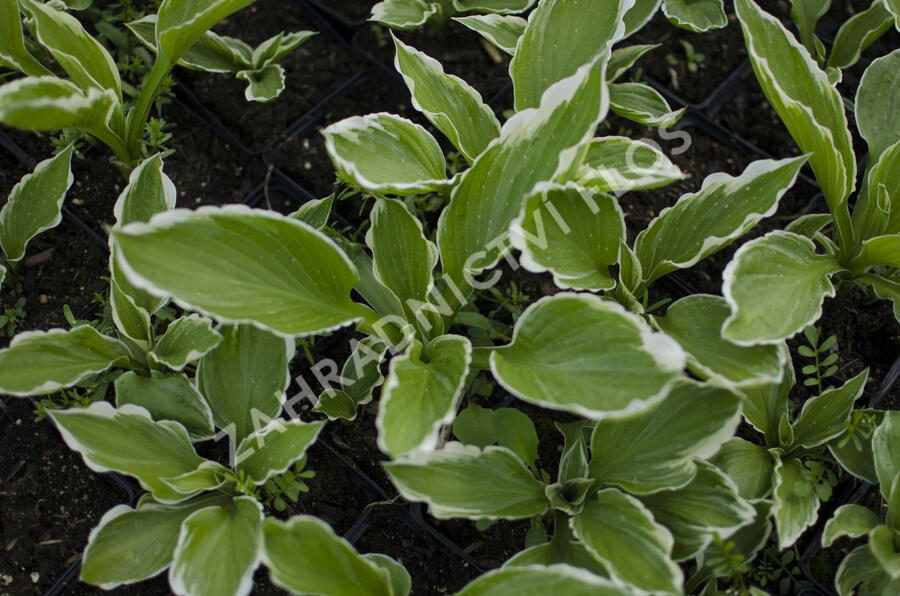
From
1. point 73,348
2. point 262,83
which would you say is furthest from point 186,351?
point 262,83

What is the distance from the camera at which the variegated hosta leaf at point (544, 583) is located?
3.02 feet

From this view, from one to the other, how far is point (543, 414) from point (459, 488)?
1.27 ft

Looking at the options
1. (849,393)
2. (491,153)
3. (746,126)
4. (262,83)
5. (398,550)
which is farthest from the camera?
(746,126)

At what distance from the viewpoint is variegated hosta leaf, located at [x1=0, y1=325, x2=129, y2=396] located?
45.4 inches

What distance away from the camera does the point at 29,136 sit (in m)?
1.68

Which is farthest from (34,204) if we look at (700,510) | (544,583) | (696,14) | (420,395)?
(696,14)

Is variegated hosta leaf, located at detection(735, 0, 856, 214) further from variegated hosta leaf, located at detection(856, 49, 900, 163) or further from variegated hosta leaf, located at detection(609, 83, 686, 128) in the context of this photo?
variegated hosta leaf, located at detection(609, 83, 686, 128)

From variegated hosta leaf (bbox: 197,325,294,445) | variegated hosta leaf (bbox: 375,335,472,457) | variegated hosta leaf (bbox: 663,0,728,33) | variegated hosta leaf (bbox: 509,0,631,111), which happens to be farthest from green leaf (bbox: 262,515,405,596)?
variegated hosta leaf (bbox: 663,0,728,33)

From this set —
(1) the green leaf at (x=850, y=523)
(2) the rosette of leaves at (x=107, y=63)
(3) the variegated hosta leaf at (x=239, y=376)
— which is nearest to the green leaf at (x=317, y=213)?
(3) the variegated hosta leaf at (x=239, y=376)

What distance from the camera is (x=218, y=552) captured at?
3.63ft

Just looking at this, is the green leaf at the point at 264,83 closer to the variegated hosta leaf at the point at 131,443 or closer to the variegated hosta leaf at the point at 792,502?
the variegated hosta leaf at the point at 131,443

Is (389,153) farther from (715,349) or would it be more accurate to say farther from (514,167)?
(715,349)

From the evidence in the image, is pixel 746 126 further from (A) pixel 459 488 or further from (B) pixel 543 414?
(A) pixel 459 488

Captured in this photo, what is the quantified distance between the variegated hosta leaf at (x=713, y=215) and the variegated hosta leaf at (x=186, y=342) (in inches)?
28.2
